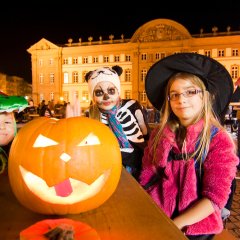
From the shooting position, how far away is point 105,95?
8.47 ft

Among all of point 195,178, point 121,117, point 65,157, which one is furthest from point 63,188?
point 121,117

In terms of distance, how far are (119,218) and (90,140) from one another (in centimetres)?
42

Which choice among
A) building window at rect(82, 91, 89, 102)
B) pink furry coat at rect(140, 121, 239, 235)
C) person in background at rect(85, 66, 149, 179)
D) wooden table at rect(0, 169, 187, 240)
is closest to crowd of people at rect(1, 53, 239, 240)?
pink furry coat at rect(140, 121, 239, 235)

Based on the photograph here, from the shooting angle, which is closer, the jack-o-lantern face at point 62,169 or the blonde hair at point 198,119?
the jack-o-lantern face at point 62,169

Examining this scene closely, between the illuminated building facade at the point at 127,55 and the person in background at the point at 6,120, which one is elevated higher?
the illuminated building facade at the point at 127,55

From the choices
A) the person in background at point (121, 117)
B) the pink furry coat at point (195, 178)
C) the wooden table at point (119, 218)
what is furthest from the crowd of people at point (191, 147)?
the person in background at point (121, 117)

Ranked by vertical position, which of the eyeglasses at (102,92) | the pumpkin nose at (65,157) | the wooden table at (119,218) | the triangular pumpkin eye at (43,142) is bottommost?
the wooden table at (119,218)

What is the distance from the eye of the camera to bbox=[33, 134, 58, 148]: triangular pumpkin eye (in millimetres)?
1354

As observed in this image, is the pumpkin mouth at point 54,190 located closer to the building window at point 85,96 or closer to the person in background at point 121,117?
the person in background at point 121,117

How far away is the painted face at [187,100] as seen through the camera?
178cm

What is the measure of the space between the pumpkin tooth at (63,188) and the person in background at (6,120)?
0.82 m

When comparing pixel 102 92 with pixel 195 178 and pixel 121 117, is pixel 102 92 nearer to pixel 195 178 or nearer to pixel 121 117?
pixel 121 117

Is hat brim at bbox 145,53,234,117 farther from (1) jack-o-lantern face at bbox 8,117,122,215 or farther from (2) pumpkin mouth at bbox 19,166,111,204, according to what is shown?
(2) pumpkin mouth at bbox 19,166,111,204

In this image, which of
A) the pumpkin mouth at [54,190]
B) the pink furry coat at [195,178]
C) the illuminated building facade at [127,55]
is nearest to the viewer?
the pumpkin mouth at [54,190]
